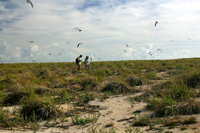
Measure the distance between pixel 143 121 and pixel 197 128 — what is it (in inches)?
48.5

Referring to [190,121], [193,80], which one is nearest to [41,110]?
[190,121]

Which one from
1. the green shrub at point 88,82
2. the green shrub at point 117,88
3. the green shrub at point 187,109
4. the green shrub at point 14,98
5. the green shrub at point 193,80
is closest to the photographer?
the green shrub at point 187,109

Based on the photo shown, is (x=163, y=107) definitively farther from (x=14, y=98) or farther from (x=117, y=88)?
(x=14, y=98)

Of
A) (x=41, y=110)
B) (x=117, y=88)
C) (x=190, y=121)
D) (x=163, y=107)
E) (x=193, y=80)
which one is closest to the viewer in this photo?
(x=190, y=121)

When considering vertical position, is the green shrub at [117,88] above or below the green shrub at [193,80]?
below

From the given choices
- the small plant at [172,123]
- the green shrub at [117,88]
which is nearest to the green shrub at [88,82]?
the green shrub at [117,88]

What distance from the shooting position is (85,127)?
464 cm

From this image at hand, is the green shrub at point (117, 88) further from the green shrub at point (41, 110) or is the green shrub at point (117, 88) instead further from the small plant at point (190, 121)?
the small plant at point (190, 121)

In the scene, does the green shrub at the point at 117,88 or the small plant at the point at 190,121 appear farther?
the green shrub at the point at 117,88

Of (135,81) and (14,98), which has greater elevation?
(135,81)

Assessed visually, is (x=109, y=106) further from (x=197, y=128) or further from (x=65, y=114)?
(x=197, y=128)

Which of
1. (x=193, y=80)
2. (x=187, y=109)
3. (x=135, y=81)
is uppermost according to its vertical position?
(x=193, y=80)

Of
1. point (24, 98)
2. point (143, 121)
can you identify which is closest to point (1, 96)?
point (24, 98)

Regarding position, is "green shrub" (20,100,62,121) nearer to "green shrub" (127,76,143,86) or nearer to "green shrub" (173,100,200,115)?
"green shrub" (173,100,200,115)
